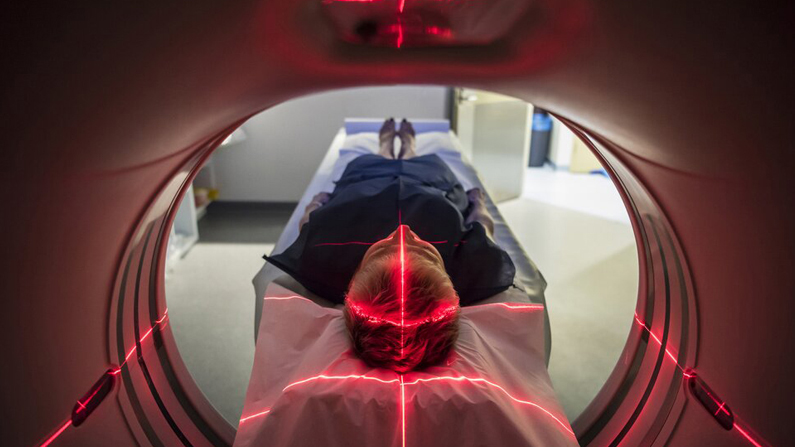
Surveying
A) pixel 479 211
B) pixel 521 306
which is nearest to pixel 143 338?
pixel 521 306

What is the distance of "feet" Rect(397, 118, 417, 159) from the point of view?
3.23 meters

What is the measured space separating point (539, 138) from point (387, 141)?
324 centimetres

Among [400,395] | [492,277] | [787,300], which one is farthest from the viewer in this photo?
[492,277]

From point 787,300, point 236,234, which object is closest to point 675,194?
point 787,300

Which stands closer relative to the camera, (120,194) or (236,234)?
(120,194)

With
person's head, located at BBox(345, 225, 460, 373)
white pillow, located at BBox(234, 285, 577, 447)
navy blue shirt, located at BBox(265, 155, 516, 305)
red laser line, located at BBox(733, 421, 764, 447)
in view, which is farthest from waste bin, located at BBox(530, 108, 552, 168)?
red laser line, located at BBox(733, 421, 764, 447)

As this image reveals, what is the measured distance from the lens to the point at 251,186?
4406 millimetres

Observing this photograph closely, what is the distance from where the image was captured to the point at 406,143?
329cm

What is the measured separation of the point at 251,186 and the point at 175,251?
1.29 m

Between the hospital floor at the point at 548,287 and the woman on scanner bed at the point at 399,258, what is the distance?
67 cm

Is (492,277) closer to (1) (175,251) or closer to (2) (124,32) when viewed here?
(2) (124,32)

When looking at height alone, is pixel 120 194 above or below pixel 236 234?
above

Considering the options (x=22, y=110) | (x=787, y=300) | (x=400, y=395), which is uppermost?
(x=22, y=110)

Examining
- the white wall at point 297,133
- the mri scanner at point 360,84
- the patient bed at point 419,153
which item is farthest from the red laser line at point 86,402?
the white wall at point 297,133
